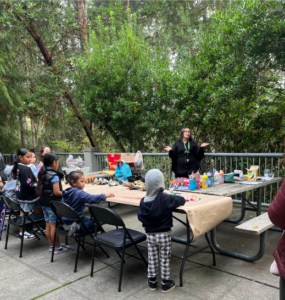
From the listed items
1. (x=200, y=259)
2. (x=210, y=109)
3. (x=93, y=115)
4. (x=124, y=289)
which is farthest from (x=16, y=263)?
(x=93, y=115)

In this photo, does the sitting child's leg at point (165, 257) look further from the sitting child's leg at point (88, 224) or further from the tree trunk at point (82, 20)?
the tree trunk at point (82, 20)

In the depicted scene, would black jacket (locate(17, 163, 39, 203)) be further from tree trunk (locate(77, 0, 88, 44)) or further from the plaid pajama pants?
tree trunk (locate(77, 0, 88, 44))

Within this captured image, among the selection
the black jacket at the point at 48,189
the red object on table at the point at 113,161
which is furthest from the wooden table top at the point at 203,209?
the red object on table at the point at 113,161

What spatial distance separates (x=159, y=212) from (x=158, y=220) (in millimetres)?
86

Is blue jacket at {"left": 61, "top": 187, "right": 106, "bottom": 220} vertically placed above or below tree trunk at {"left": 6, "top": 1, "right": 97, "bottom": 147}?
below

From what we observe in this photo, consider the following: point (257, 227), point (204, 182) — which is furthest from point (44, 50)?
point (257, 227)

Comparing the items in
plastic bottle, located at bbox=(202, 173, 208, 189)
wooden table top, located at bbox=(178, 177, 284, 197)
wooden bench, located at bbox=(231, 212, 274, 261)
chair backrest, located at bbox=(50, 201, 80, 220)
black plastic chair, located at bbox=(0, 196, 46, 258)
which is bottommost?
black plastic chair, located at bbox=(0, 196, 46, 258)

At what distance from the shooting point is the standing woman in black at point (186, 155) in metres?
5.21

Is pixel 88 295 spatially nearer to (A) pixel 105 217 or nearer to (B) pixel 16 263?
(A) pixel 105 217

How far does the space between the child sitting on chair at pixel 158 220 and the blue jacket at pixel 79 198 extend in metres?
0.83

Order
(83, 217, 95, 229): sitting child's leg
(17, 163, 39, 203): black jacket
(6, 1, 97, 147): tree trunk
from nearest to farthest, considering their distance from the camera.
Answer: (83, 217, 95, 229): sitting child's leg, (17, 163, 39, 203): black jacket, (6, 1, 97, 147): tree trunk

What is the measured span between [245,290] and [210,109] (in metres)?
4.41

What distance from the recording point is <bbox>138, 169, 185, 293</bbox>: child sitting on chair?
→ 2816 millimetres

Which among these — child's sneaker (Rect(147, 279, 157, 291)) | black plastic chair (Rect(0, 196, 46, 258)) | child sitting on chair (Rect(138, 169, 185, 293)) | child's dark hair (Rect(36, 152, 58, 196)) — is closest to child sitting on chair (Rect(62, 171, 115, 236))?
child's dark hair (Rect(36, 152, 58, 196))
